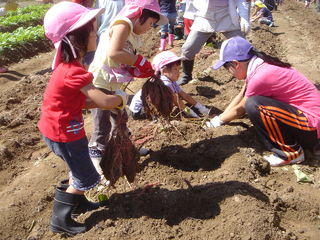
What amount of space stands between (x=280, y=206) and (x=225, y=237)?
71 centimetres

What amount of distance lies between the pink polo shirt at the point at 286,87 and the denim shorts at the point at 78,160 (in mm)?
1648

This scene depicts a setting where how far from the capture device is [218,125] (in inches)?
161

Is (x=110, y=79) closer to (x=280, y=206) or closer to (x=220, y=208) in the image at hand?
(x=220, y=208)

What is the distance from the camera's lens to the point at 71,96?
2430mm

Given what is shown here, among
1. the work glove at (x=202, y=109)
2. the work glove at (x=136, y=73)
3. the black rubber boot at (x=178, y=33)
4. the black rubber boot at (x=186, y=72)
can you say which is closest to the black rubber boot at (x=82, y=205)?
the work glove at (x=136, y=73)

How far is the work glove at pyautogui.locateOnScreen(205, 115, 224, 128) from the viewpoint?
4066mm

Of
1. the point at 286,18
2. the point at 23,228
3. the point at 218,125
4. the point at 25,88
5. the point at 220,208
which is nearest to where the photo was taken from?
the point at 220,208

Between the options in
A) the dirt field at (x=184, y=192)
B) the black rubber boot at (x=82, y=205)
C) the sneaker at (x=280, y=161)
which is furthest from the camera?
the sneaker at (x=280, y=161)

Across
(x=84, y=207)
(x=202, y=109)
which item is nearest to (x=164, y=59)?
(x=202, y=109)

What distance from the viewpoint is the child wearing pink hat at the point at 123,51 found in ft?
9.35

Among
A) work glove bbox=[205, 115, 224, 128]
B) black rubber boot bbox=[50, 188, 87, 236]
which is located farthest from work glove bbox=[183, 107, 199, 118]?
black rubber boot bbox=[50, 188, 87, 236]

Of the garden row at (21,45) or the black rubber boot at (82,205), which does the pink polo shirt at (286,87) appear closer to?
the black rubber boot at (82,205)

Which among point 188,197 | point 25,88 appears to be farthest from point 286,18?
point 188,197

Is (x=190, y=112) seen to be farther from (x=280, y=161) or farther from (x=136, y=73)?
(x=136, y=73)
